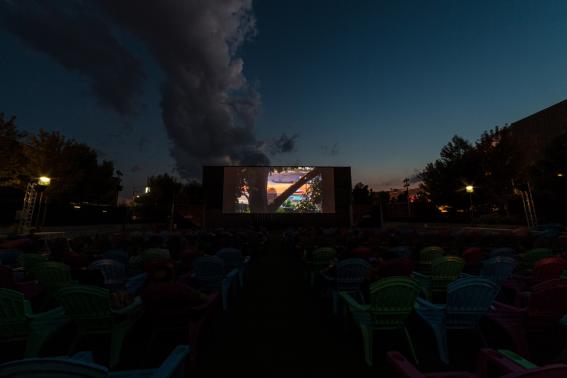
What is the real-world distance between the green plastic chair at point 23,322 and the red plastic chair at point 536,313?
4609 millimetres

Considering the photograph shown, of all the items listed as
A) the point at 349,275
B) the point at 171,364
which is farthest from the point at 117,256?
the point at 171,364

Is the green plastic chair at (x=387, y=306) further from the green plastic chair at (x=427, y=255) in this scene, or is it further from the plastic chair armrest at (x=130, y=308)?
the green plastic chair at (x=427, y=255)

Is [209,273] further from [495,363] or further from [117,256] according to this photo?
[495,363]

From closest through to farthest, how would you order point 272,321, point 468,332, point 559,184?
point 468,332
point 272,321
point 559,184

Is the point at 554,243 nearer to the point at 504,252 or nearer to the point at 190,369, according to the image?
the point at 504,252

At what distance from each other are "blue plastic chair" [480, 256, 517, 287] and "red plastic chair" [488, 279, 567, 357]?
47.3 inches

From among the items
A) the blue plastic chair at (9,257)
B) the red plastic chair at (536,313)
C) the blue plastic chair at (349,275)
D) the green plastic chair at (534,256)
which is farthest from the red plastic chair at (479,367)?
the blue plastic chair at (9,257)

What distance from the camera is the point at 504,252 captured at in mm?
5137

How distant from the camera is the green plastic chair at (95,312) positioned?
248cm

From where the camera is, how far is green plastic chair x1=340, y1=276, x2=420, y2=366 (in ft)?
8.61

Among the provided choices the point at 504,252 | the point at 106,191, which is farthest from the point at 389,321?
the point at 106,191

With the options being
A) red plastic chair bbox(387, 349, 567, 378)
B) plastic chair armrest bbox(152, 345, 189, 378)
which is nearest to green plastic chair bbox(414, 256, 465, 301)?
red plastic chair bbox(387, 349, 567, 378)

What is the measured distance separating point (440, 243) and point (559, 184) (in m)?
13.7

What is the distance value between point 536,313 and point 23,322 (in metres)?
5.03
